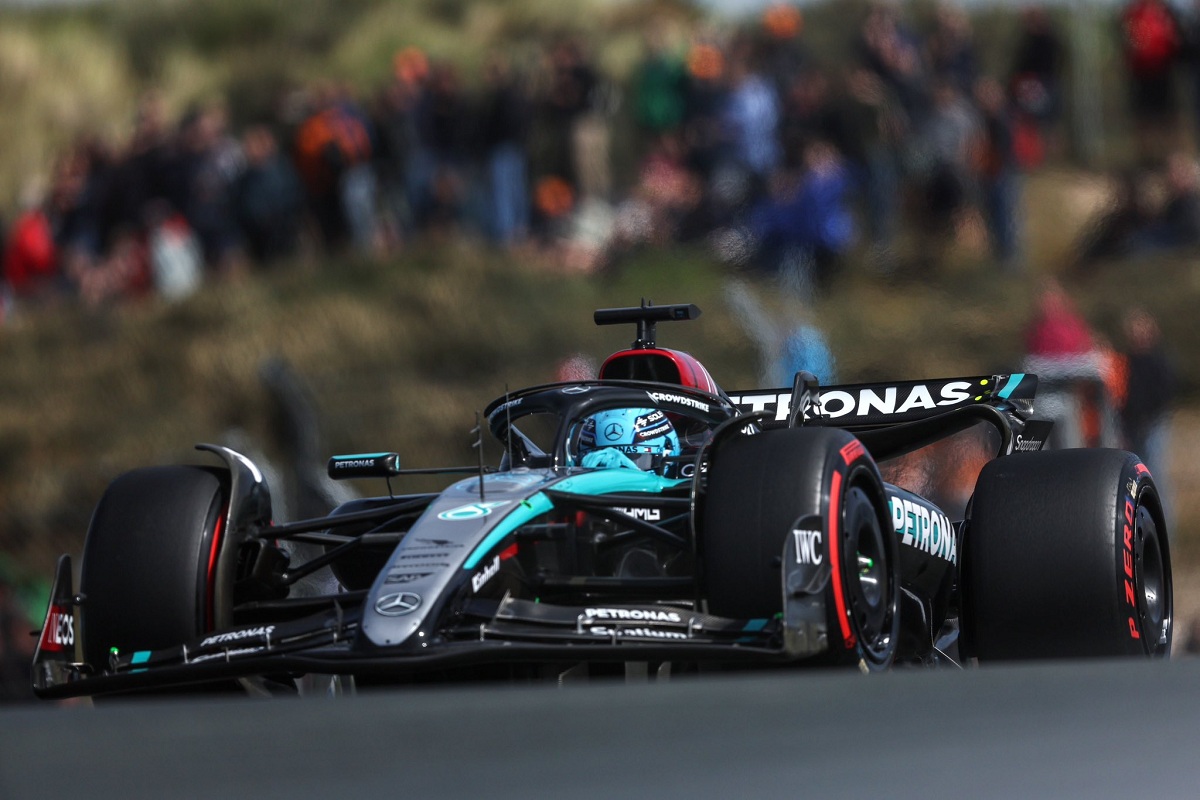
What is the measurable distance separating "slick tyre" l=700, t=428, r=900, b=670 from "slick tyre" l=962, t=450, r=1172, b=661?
522 millimetres

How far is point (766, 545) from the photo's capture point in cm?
579

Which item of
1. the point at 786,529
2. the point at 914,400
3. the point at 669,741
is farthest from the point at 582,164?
the point at 669,741

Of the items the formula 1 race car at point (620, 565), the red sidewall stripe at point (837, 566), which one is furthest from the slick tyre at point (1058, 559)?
the red sidewall stripe at point (837, 566)

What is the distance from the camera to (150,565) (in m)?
6.43

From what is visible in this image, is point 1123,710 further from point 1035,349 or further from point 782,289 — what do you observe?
point 782,289

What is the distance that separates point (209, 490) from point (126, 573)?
0.42m

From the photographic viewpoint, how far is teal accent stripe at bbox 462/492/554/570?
19.3ft

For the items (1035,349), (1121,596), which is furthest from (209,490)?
(1035,349)

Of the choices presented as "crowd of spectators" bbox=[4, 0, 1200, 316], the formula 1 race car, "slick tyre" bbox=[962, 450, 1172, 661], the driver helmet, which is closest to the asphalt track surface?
the formula 1 race car

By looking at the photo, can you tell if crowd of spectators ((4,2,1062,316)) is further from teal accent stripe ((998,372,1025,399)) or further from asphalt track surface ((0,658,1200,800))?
asphalt track surface ((0,658,1200,800))

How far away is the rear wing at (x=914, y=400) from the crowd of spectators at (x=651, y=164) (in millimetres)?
7372

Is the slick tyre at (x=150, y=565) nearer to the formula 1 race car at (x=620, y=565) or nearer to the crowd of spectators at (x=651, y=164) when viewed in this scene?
the formula 1 race car at (x=620, y=565)

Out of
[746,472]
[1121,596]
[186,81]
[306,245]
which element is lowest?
[1121,596]

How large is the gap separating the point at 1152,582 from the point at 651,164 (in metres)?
12.3
